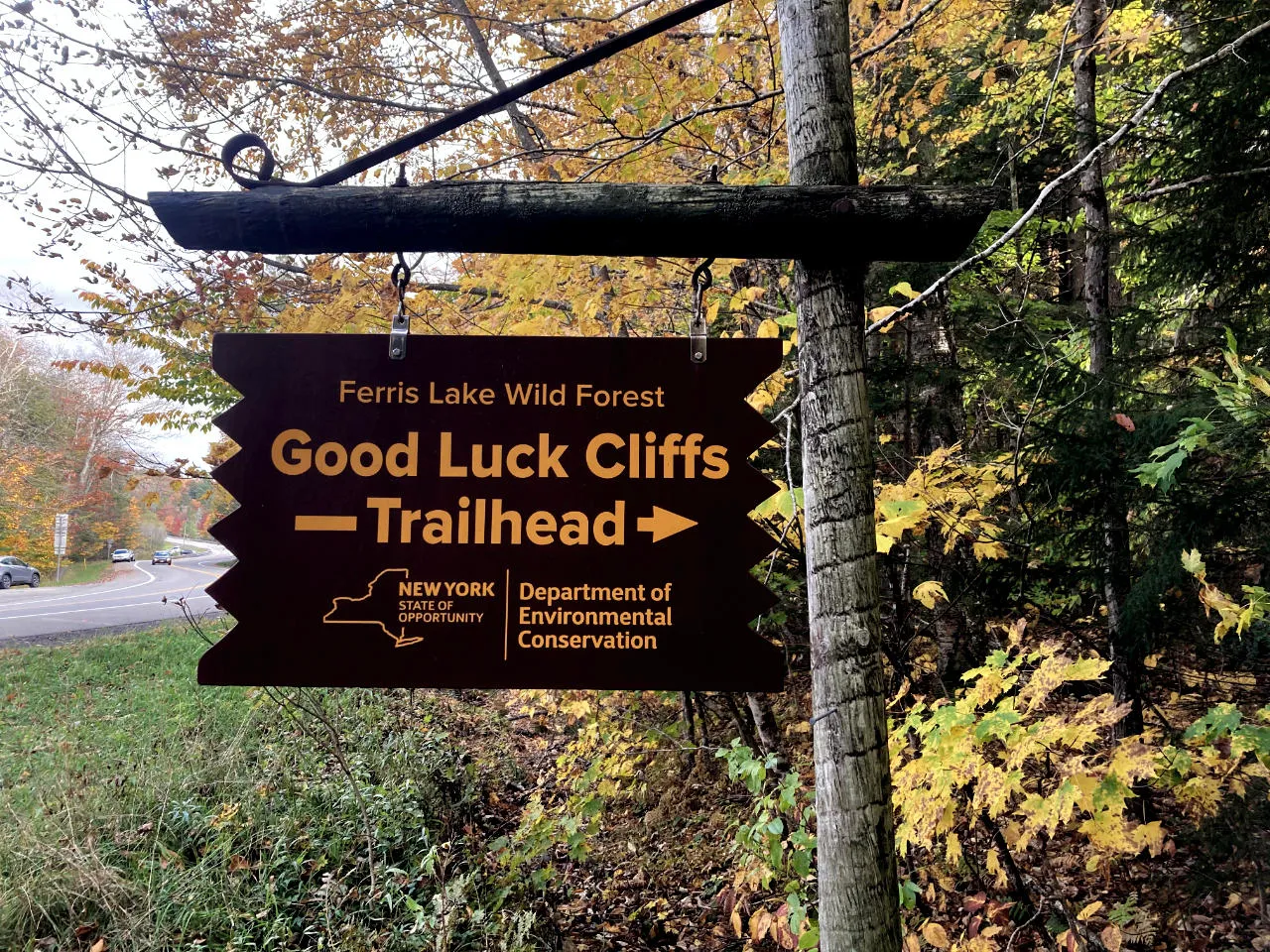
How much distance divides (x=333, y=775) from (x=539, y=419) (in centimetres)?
577

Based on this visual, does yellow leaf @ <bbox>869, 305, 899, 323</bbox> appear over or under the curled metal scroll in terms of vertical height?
over

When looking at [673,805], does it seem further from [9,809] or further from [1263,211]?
[1263,211]

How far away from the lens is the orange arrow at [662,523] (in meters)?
1.40

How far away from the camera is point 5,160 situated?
4020 mm

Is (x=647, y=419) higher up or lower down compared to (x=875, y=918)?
higher up

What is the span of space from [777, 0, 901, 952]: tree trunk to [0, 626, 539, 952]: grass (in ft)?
11.5

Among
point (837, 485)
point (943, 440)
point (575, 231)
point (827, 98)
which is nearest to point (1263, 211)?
point (943, 440)

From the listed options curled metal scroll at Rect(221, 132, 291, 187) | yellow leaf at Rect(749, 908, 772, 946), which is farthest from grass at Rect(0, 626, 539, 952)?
curled metal scroll at Rect(221, 132, 291, 187)

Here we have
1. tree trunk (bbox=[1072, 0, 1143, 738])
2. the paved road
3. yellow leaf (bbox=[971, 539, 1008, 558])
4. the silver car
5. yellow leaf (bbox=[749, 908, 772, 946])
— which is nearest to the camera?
yellow leaf (bbox=[749, 908, 772, 946])

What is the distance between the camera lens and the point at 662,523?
140 cm

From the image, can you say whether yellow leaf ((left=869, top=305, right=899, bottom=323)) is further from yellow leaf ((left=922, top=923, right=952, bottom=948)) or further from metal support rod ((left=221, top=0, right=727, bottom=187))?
yellow leaf ((left=922, top=923, right=952, bottom=948))

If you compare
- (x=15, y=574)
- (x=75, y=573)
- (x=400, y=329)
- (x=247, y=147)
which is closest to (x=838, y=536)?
(x=400, y=329)

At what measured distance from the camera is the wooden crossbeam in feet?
4.21

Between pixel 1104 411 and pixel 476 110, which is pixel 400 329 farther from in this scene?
pixel 1104 411
